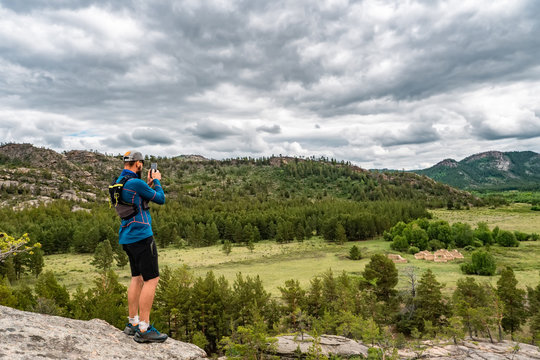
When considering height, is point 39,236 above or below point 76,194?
below

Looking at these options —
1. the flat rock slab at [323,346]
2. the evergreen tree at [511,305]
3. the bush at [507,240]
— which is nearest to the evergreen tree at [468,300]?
the evergreen tree at [511,305]

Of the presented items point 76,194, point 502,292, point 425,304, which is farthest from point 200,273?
point 76,194

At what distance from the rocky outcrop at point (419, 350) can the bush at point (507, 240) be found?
74.1 meters

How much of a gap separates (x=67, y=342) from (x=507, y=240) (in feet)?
300

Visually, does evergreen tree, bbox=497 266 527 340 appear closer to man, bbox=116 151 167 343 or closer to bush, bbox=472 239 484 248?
man, bbox=116 151 167 343

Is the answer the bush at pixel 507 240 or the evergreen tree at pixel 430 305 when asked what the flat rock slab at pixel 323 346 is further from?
the bush at pixel 507 240

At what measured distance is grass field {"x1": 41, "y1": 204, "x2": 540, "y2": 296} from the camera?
49.6 metres

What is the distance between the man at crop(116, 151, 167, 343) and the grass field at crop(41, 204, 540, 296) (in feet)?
119

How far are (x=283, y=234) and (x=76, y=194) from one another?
14895 centimetres

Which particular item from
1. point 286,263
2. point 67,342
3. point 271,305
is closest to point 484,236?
point 286,263

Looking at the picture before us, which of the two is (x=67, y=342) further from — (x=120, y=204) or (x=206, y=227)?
(x=206, y=227)

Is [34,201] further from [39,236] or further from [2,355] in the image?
[2,355]

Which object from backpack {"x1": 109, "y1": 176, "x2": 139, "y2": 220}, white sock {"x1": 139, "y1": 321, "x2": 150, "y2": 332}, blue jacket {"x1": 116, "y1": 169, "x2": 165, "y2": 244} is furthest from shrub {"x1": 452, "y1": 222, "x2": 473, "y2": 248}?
backpack {"x1": 109, "y1": 176, "x2": 139, "y2": 220}

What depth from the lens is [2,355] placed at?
4.76m
